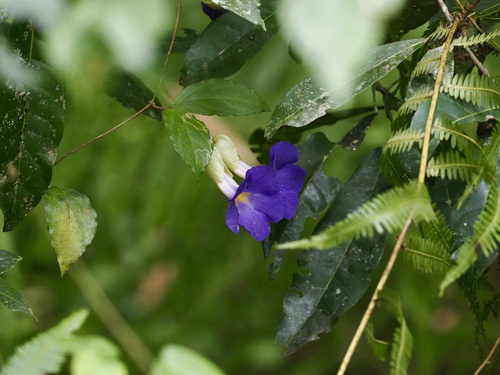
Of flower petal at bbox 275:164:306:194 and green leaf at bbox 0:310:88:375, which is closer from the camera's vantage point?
green leaf at bbox 0:310:88:375

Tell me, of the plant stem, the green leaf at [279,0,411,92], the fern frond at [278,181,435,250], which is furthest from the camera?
the plant stem

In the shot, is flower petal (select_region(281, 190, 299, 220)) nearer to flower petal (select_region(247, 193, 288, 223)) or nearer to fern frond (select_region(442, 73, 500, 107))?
flower petal (select_region(247, 193, 288, 223))

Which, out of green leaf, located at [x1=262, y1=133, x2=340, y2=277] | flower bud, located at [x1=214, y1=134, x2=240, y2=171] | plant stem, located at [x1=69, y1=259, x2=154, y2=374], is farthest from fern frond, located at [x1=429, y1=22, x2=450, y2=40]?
plant stem, located at [x1=69, y1=259, x2=154, y2=374]

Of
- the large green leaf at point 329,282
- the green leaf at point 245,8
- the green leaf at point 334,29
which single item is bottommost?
the large green leaf at point 329,282

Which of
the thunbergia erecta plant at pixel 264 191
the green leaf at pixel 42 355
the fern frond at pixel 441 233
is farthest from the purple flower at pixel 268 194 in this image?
the green leaf at pixel 42 355

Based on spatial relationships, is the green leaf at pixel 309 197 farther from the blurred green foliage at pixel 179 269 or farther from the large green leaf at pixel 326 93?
the blurred green foliage at pixel 179 269

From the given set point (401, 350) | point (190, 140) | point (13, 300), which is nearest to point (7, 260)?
point (13, 300)
